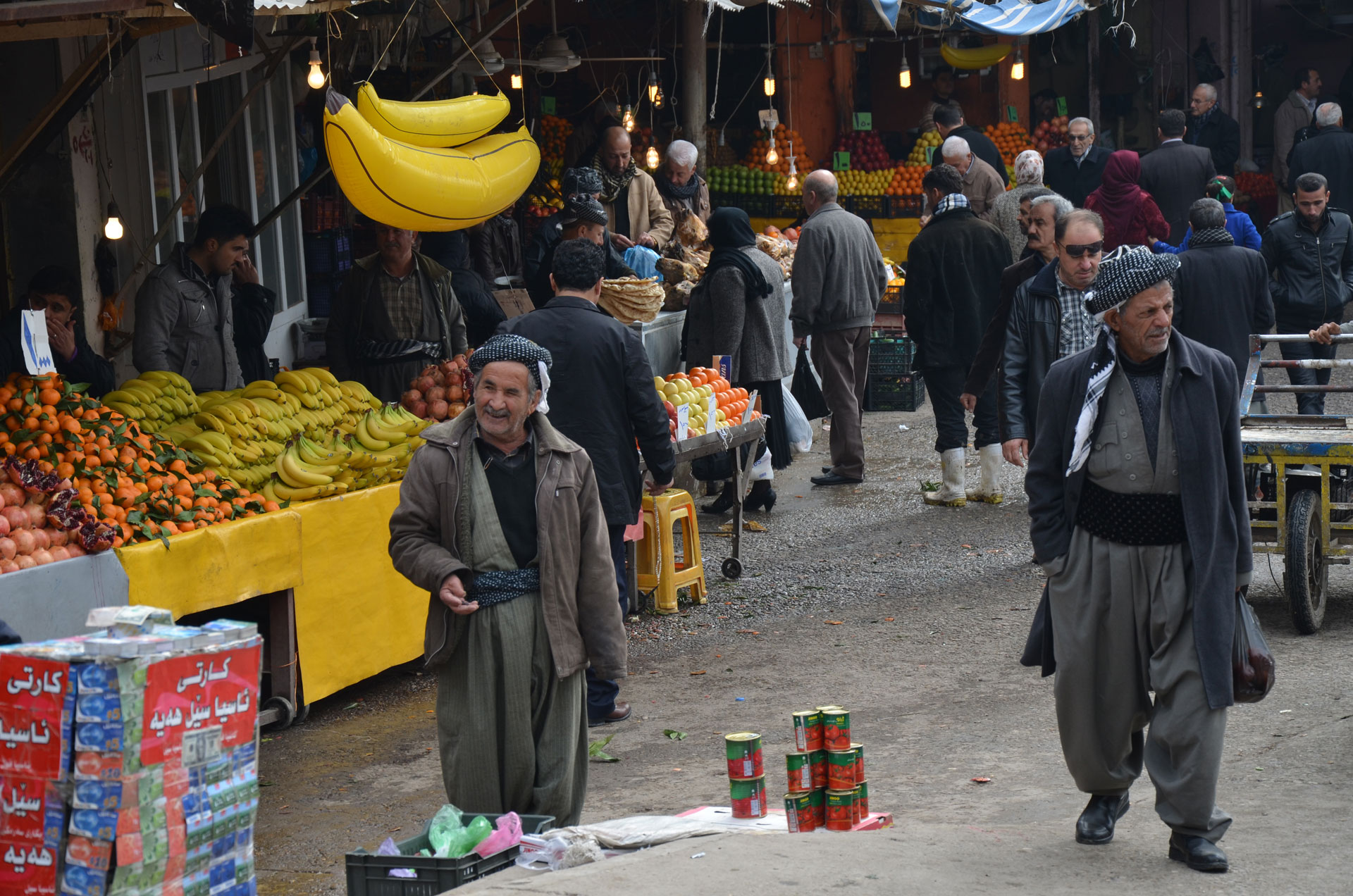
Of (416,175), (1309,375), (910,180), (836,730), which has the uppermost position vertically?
(910,180)

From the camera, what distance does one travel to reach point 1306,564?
7.01 metres

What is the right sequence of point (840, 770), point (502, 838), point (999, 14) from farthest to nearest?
point (999, 14) → point (840, 770) → point (502, 838)

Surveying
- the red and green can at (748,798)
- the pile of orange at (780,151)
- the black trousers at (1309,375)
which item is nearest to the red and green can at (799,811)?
→ the red and green can at (748,798)

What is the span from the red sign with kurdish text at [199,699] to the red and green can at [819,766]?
1.84 meters

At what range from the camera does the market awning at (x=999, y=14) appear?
13.5 meters

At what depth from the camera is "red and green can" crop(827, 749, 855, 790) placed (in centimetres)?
464

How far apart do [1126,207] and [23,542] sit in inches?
365

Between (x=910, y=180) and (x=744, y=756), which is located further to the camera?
(x=910, y=180)

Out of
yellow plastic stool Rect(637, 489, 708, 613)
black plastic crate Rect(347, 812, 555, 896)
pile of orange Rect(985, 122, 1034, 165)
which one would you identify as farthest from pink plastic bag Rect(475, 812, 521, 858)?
pile of orange Rect(985, 122, 1034, 165)

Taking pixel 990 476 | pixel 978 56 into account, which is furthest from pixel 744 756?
pixel 978 56

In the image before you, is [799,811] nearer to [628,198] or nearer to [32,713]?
[32,713]

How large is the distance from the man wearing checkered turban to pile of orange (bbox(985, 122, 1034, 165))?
567 inches

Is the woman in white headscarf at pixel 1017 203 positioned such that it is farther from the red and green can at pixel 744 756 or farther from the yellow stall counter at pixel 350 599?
the red and green can at pixel 744 756

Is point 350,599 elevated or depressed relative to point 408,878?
elevated
